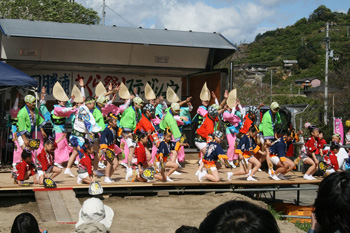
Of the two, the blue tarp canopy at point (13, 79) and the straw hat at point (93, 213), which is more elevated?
the blue tarp canopy at point (13, 79)

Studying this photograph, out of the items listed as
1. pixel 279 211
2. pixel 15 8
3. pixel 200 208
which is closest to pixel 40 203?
pixel 200 208

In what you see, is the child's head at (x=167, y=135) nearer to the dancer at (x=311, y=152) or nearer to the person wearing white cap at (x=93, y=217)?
the dancer at (x=311, y=152)

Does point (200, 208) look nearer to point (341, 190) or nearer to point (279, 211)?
point (279, 211)

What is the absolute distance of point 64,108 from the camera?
38.6 feet

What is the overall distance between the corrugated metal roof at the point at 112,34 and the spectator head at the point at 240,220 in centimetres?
1089

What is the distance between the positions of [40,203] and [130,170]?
234cm

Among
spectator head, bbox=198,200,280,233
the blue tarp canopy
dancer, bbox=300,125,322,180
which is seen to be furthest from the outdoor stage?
spectator head, bbox=198,200,280,233

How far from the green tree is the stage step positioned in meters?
21.8

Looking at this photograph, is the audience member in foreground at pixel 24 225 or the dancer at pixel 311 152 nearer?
the audience member in foreground at pixel 24 225

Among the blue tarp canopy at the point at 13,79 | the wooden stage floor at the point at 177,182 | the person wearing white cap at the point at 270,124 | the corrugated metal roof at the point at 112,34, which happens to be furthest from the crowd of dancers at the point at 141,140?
the corrugated metal roof at the point at 112,34

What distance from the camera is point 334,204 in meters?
2.49

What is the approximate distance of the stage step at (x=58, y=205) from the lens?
8.45 m

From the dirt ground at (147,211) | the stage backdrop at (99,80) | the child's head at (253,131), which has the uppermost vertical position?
the stage backdrop at (99,80)

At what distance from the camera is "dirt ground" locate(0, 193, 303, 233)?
8.43 m
